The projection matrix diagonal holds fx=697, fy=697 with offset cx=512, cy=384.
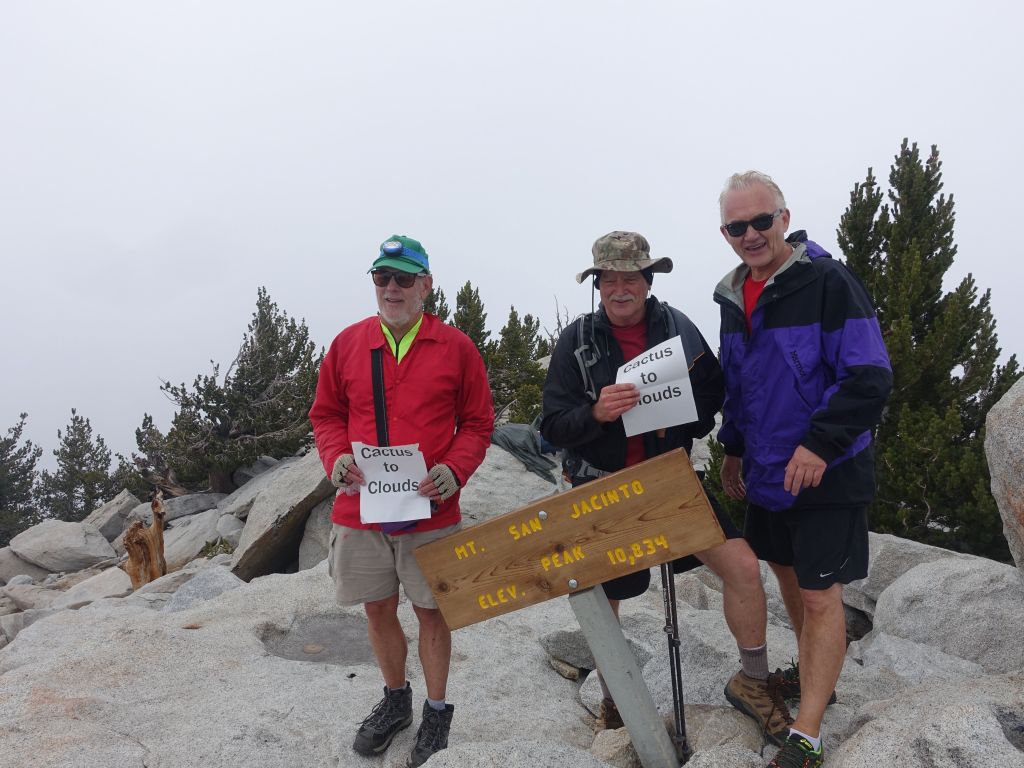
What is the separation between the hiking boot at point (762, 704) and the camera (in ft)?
10.9

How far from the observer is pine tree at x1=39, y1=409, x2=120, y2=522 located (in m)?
34.5

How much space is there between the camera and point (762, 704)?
3.39 meters

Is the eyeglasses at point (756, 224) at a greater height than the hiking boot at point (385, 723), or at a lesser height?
greater

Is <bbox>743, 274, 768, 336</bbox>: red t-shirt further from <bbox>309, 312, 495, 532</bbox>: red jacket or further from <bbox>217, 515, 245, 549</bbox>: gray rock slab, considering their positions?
<bbox>217, 515, 245, 549</bbox>: gray rock slab

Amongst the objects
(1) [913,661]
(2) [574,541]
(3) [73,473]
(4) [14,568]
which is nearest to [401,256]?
(2) [574,541]

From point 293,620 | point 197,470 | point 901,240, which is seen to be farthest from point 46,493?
point 901,240

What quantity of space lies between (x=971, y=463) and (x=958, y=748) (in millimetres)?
7469

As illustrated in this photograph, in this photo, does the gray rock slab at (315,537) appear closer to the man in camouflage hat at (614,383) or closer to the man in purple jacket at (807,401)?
the man in camouflage hat at (614,383)

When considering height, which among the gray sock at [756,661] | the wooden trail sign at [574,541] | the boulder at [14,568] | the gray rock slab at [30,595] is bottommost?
the boulder at [14,568]

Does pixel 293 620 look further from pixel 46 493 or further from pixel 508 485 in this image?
pixel 46 493

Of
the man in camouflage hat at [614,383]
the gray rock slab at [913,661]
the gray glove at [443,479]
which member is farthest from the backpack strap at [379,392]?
the gray rock slab at [913,661]

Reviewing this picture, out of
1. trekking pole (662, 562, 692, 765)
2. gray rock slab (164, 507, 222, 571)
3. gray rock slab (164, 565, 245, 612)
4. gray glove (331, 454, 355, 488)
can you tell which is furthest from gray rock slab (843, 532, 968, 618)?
gray rock slab (164, 507, 222, 571)

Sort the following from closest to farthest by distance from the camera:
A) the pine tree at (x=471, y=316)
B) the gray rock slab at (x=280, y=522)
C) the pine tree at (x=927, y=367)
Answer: the pine tree at (x=927, y=367) → the gray rock slab at (x=280, y=522) → the pine tree at (x=471, y=316)

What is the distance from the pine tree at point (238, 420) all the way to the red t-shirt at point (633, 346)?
17.3 meters
